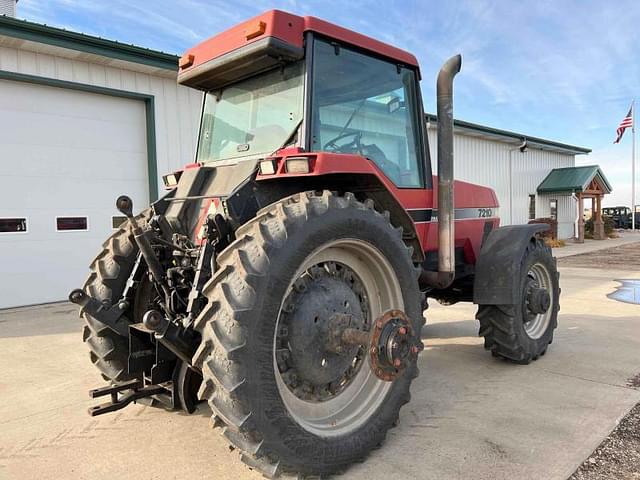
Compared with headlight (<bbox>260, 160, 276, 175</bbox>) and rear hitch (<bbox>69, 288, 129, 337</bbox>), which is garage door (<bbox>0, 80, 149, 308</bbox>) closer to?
rear hitch (<bbox>69, 288, 129, 337</bbox>)

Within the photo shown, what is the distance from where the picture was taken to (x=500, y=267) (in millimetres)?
4320

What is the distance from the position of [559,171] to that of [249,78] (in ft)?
78.6

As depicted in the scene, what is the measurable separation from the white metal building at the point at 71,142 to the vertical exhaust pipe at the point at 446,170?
7.06m

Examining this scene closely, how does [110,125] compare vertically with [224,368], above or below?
above

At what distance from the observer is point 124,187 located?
9375 millimetres

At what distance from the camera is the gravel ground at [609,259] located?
13094 mm

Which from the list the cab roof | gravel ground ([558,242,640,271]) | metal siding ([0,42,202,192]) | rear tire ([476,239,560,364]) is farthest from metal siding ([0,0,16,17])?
gravel ground ([558,242,640,271])

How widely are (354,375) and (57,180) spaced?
7.62m

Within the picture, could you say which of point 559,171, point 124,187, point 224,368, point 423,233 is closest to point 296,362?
point 224,368

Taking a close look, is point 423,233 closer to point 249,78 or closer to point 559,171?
point 249,78

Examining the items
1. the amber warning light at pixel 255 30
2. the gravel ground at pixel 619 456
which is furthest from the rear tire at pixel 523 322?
the amber warning light at pixel 255 30

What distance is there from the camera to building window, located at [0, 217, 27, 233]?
8.02 m

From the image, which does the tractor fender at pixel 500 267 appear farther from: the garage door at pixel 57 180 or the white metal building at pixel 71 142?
the garage door at pixel 57 180

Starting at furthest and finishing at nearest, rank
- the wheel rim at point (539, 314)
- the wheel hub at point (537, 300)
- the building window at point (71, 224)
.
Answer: the building window at point (71, 224) < the wheel rim at point (539, 314) < the wheel hub at point (537, 300)
